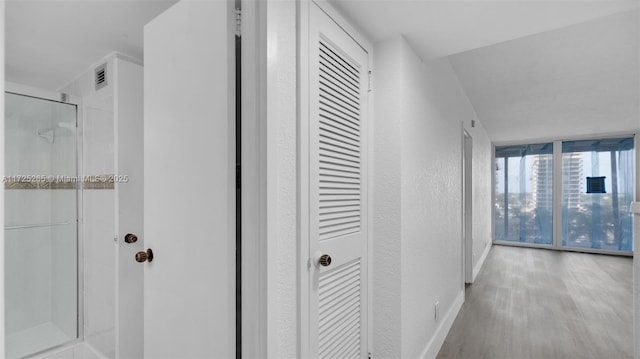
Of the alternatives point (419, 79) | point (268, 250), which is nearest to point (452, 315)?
point (419, 79)

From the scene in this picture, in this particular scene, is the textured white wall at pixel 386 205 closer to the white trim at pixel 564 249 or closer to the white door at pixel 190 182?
the white door at pixel 190 182

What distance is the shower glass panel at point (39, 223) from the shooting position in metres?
1.24

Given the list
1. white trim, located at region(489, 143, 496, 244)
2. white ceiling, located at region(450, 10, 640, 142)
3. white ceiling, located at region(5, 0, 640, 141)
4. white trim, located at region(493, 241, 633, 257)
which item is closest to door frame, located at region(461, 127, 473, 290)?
white ceiling, located at region(450, 10, 640, 142)

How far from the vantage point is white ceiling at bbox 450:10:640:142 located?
2453 mm

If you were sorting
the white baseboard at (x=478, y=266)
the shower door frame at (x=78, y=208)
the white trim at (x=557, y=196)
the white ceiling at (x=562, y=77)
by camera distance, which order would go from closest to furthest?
the shower door frame at (x=78, y=208) → the white ceiling at (x=562, y=77) → the white baseboard at (x=478, y=266) → the white trim at (x=557, y=196)

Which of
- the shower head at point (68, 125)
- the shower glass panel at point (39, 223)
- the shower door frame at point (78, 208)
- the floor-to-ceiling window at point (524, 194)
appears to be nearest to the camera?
the shower glass panel at point (39, 223)

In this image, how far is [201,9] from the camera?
1172mm

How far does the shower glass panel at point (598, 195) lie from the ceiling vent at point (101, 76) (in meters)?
7.70

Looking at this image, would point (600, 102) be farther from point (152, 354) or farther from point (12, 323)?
point (12, 323)

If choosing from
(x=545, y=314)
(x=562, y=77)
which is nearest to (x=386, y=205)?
(x=545, y=314)

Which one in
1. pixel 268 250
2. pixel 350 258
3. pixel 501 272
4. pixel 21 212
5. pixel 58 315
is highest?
pixel 21 212

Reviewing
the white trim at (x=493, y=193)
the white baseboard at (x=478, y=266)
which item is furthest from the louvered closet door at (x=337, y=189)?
the white trim at (x=493, y=193)

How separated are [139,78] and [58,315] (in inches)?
49.6

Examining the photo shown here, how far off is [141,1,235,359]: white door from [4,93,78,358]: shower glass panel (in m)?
0.39
